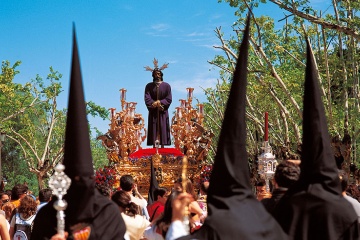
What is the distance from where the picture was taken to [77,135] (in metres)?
5.29

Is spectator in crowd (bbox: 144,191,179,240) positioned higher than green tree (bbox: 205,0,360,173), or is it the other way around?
green tree (bbox: 205,0,360,173)

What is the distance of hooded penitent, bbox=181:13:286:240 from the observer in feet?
16.1

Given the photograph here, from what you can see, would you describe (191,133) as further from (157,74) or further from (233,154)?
(233,154)

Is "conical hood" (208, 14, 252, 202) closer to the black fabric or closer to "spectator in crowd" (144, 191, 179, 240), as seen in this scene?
"spectator in crowd" (144, 191, 179, 240)

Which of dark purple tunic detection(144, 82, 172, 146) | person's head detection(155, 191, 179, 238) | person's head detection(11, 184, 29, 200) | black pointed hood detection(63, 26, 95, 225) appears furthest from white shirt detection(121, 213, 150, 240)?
dark purple tunic detection(144, 82, 172, 146)

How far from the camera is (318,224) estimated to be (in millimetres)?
5820

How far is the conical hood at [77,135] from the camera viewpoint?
17.4ft

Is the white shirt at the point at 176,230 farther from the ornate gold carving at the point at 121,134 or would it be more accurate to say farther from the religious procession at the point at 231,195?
the ornate gold carving at the point at 121,134

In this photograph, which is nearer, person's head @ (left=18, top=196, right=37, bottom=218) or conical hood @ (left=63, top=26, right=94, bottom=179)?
conical hood @ (left=63, top=26, right=94, bottom=179)

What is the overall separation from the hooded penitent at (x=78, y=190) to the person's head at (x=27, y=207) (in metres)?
4.31

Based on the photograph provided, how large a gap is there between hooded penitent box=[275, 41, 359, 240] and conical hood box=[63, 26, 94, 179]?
1.60 meters

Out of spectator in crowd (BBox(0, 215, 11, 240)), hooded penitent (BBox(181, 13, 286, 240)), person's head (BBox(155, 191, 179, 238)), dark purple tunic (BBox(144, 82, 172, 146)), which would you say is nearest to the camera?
hooded penitent (BBox(181, 13, 286, 240))

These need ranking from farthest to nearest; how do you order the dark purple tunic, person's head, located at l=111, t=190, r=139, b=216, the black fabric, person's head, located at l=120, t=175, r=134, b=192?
1. the dark purple tunic
2. person's head, located at l=120, t=175, r=134, b=192
3. person's head, located at l=111, t=190, r=139, b=216
4. the black fabric

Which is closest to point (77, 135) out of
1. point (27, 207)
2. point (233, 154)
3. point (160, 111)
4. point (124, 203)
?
point (233, 154)
